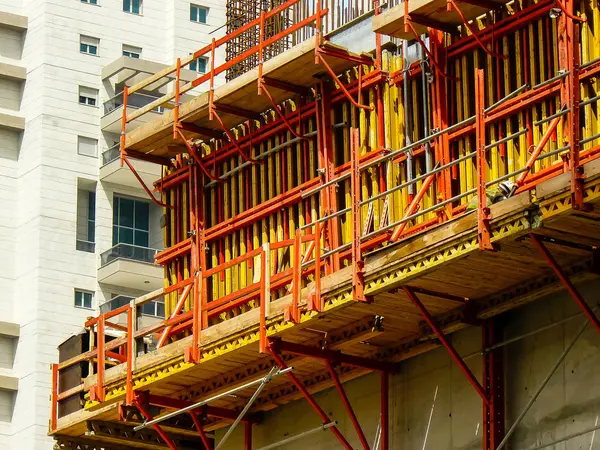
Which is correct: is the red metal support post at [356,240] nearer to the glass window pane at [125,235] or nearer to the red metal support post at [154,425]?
the red metal support post at [154,425]

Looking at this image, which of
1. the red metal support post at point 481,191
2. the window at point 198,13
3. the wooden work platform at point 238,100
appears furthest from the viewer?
the window at point 198,13

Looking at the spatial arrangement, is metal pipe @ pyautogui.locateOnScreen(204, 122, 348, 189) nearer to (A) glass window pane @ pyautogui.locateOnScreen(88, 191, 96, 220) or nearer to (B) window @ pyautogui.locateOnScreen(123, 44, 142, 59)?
(A) glass window pane @ pyautogui.locateOnScreen(88, 191, 96, 220)

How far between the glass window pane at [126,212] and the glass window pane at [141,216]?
0.29 m

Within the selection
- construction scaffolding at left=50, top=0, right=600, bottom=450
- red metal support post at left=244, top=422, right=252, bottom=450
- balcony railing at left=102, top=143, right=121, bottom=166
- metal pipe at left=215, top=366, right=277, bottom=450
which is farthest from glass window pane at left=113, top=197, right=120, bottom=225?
red metal support post at left=244, top=422, right=252, bottom=450

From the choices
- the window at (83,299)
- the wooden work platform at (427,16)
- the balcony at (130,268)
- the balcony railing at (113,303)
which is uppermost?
the balcony at (130,268)

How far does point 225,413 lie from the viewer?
39312mm

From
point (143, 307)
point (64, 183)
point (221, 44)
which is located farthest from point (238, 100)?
point (64, 183)

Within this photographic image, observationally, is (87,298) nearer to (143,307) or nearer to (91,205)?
(143,307)

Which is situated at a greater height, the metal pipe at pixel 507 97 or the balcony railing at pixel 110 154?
the balcony railing at pixel 110 154

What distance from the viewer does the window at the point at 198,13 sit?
91.8 metres

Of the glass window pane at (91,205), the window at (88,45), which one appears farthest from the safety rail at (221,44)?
the window at (88,45)

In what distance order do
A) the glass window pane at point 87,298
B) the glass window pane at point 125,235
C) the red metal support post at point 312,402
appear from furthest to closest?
the glass window pane at point 125,235 → the glass window pane at point 87,298 → the red metal support post at point 312,402

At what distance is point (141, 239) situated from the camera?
282 feet

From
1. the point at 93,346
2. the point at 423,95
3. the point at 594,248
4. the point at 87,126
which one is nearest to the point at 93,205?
the point at 87,126
